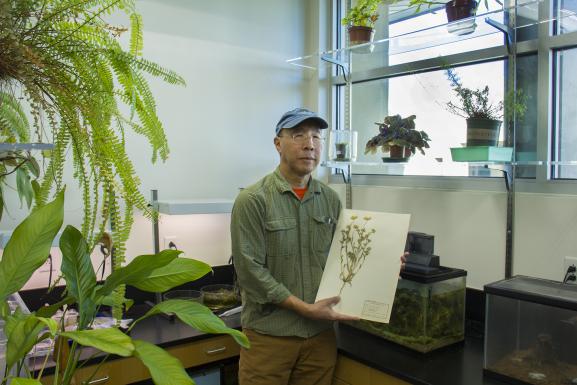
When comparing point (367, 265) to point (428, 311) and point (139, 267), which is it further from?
point (139, 267)

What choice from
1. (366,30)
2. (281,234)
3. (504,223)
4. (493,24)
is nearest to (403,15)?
(366,30)

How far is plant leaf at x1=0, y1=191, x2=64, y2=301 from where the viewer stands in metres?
0.64

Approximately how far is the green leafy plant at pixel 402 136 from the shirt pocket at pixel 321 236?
0.60 meters

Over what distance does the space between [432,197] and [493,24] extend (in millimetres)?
800

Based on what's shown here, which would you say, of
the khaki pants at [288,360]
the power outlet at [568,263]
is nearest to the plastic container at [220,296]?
the khaki pants at [288,360]

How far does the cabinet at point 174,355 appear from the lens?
5.65 ft

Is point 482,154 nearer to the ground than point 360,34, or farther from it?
nearer to the ground

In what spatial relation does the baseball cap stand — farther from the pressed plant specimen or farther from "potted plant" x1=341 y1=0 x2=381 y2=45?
"potted plant" x1=341 y1=0 x2=381 y2=45

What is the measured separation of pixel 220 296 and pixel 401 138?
114 cm

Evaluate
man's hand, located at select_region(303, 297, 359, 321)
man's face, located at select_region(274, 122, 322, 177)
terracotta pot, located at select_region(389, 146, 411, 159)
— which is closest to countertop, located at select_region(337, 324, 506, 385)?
man's hand, located at select_region(303, 297, 359, 321)

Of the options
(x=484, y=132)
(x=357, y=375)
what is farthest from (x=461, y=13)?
(x=357, y=375)

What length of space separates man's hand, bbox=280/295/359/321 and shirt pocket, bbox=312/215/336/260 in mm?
156

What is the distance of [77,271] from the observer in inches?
28.5

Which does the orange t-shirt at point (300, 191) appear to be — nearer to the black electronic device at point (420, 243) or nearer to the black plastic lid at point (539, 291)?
the black electronic device at point (420, 243)
